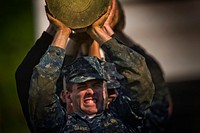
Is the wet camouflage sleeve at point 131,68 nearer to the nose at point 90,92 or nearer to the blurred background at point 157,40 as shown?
the nose at point 90,92

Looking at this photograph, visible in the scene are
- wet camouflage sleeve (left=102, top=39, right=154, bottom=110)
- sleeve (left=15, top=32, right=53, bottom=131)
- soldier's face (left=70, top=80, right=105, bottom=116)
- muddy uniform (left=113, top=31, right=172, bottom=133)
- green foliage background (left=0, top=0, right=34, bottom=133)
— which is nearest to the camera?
wet camouflage sleeve (left=102, top=39, right=154, bottom=110)

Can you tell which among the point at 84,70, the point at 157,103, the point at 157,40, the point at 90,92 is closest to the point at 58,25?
the point at 84,70

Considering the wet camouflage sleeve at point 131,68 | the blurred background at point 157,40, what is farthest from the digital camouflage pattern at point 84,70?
the blurred background at point 157,40

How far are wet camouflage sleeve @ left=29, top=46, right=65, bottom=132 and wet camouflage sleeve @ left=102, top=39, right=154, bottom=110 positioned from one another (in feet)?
0.85

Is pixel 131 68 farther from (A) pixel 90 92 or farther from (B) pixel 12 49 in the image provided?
(B) pixel 12 49

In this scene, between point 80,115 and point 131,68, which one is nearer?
point 131,68

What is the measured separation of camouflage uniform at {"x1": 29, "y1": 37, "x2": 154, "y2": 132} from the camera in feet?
13.0

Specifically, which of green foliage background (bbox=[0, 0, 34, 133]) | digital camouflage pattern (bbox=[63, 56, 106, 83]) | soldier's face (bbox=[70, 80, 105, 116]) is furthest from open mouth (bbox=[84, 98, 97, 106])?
green foliage background (bbox=[0, 0, 34, 133])

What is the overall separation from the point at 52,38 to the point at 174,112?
4.80 meters

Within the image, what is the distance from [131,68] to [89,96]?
277mm

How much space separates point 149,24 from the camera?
9.70 meters

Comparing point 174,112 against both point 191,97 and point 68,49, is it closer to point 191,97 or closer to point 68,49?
point 191,97

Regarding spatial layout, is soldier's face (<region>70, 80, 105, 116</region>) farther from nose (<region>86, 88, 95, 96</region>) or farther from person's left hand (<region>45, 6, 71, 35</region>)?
person's left hand (<region>45, 6, 71, 35</region>)

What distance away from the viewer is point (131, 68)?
13.4ft
